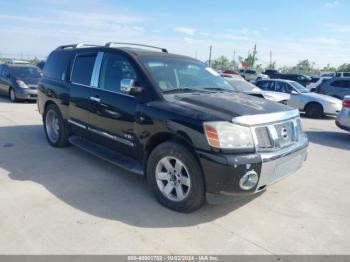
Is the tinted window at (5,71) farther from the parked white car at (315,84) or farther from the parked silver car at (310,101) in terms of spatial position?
the parked white car at (315,84)

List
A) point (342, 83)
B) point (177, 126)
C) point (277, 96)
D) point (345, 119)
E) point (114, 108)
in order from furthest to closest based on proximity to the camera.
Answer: point (342, 83) → point (277, 96) → point (345, 119) → point (114, 108) → point (177, 126)

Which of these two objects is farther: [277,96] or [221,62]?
[221,62]

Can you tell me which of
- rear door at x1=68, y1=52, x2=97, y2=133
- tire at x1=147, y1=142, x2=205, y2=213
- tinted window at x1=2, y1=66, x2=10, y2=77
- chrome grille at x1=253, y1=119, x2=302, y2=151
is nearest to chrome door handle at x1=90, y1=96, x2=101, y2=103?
rear door at x1=68, y1=52, x2=97, y2=133

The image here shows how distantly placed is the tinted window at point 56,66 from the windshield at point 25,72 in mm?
7485

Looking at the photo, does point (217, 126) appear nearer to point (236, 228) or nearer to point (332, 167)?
point (236, 228)

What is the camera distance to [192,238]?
3391 mm

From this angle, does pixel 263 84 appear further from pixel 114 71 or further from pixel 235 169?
pixel 235 169

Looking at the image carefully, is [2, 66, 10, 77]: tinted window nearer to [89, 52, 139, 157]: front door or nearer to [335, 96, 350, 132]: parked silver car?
[89, 52, 139, 157]: front door

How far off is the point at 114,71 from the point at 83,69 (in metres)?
0.94

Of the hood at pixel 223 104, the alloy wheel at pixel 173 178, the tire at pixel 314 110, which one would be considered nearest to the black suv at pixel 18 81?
the hood at pixel 223 104

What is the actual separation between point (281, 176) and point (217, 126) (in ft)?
3.41

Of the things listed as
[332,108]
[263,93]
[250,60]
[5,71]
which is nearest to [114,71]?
[263,93]

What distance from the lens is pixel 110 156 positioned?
15.8 ft

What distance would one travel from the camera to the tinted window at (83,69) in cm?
536
